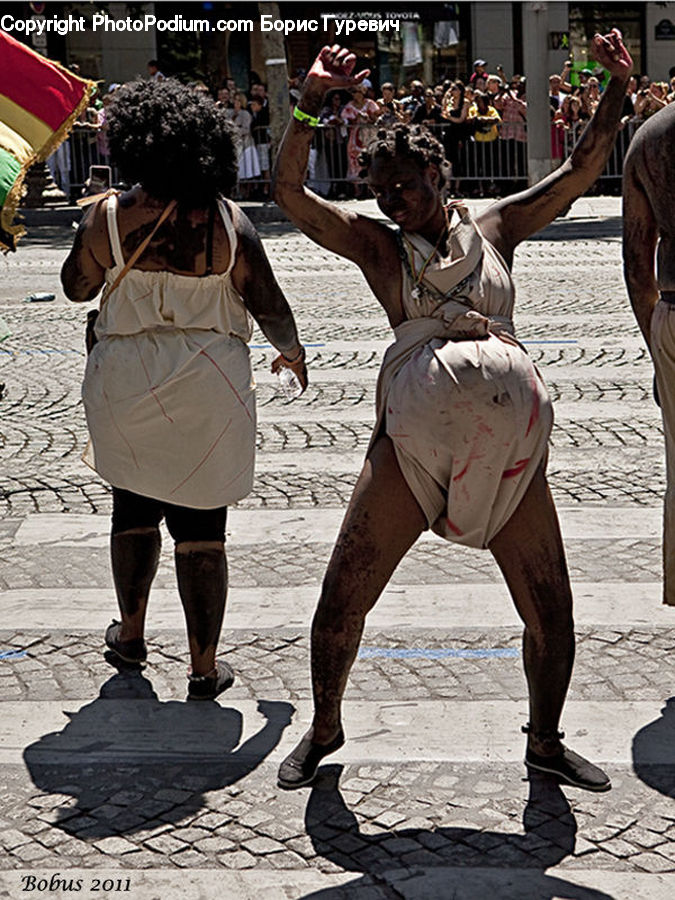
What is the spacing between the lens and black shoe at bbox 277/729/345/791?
4.10m

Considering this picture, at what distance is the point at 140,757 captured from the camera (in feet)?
14.3

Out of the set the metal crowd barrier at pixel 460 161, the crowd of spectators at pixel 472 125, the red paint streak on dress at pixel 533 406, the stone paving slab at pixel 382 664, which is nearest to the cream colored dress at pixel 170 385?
the stone paving slab at pixel 382 664

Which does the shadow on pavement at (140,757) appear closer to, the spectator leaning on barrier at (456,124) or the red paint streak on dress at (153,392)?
the red paint streak on dress at (153,392)

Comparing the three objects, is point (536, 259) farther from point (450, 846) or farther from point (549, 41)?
point (450, 846)

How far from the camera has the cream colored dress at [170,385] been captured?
4641 mm

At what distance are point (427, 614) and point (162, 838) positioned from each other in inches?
73.8

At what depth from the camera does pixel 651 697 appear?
470 centimetres

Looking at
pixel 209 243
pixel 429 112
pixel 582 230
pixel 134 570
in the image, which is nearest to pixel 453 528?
pixel 209 243

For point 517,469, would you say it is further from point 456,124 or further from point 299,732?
point 456,124

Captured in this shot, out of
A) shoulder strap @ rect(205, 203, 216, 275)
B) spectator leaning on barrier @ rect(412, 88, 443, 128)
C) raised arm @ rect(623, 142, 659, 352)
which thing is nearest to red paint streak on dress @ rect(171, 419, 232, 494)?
shoulder strap @ rect(205, 203, 216, 275)

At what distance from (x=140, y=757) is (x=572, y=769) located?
125 centimetres

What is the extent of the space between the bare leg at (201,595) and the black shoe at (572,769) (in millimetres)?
1133

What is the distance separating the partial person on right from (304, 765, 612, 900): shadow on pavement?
4.21 ft

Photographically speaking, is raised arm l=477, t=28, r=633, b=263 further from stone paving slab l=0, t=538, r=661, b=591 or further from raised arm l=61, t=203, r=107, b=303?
stone paving slab l=0, t=538, r=661, b=591
